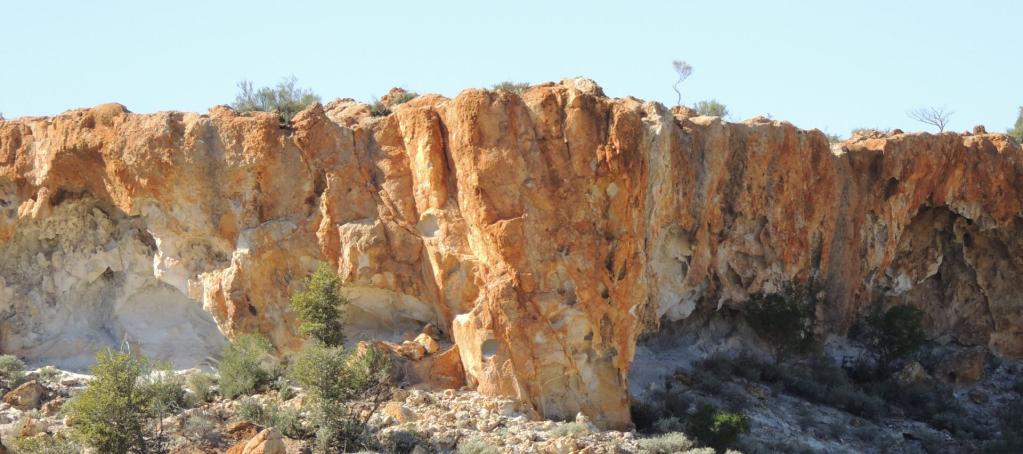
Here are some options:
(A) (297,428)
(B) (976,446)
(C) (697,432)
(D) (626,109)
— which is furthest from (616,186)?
(B) (976,446)

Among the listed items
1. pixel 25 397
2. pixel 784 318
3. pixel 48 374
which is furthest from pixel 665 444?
pixel 48 374

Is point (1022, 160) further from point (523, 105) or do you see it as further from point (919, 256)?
point (523, 105)

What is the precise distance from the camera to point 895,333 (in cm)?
3641

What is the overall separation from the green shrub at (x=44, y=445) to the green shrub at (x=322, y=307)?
4359mm

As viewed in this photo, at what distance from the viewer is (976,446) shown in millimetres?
33219

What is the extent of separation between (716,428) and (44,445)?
11562 mm

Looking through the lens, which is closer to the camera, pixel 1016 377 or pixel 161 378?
pixel 161 378

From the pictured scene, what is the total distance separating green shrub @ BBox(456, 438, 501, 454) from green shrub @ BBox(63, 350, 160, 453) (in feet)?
16.2

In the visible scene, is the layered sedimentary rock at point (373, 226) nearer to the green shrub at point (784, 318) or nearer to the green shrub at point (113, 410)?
the green shrub at point (784, 318)

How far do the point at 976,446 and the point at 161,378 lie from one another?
16.4m

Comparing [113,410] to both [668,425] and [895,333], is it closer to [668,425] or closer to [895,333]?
[668,425]

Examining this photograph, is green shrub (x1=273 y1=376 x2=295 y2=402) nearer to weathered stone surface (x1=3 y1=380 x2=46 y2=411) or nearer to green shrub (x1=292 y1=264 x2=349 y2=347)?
green shrub (x1=292 y1=264 x2=349 y2=347)

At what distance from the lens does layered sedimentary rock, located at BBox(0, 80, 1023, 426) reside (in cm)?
2756

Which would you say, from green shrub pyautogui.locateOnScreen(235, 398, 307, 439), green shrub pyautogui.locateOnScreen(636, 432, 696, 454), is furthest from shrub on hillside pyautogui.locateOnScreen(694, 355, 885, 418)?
green shrub pyautogui.locateOnScreen(235, 398, 307, 439)
